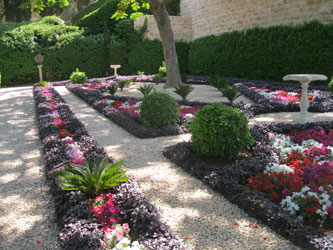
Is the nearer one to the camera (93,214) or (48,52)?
(93,214)

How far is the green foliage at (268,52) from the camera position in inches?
422

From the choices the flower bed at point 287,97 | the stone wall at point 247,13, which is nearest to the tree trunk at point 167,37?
the flower bed at point 287,97

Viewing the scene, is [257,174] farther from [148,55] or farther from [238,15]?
[148,55]

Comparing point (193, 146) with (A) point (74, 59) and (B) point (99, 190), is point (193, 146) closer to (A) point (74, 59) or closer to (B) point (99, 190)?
(B) point (99, 190)

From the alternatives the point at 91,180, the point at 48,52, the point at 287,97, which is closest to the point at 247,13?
the point at 287,97

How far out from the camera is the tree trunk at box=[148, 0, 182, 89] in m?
11.4

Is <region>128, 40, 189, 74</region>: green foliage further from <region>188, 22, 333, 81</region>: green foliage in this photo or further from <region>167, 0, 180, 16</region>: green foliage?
<region>167, 0, 180, 16</region>: green foliage

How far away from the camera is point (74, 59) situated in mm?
17875

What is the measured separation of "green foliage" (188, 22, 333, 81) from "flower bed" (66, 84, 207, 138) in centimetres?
555

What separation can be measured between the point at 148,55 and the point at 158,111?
43.1 feet

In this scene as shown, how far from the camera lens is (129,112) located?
7559 mm

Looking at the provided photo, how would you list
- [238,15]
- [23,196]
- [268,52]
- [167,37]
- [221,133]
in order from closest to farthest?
1. [23,196]
2. [221,133]
3. [167,37]
4. [268,52]
5. [238,15]

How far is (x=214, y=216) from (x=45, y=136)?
3.74m

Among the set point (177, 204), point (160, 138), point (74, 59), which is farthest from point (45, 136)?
point (74, 59)
